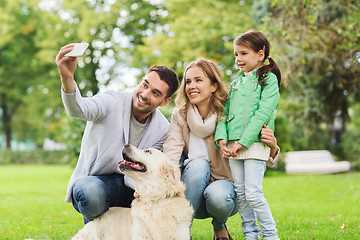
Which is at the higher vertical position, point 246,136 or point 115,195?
point 246,136

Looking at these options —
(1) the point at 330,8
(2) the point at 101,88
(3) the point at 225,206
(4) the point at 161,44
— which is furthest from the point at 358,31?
(2) the point at 101,88

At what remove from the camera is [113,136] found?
3352 millimetres

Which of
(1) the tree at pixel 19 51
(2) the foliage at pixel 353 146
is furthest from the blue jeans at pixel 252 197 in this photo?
(1) the tree at pixel 19 51

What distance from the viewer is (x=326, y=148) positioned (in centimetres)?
1797

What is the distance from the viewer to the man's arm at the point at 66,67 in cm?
254

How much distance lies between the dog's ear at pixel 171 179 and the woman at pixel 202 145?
0.26 meters

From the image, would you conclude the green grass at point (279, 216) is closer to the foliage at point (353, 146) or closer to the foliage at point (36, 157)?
the foliage at point (353, 146)

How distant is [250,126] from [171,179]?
2.68ft

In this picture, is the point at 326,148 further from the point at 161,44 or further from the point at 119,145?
the point at 119,145

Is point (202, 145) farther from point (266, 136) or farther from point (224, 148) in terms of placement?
point (266, 136)

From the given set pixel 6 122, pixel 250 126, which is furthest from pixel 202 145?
pixel 6 122

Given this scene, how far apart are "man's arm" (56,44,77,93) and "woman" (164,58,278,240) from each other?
114cm

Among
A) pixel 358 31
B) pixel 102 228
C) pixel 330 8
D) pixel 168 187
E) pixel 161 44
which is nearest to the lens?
pixel 168 187

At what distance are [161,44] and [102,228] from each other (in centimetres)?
1481
